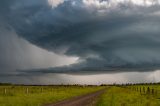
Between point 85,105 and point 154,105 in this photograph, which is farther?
point 154,105

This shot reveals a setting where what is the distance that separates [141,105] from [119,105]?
3.01 meters

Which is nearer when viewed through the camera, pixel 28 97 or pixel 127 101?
pixel 127 101

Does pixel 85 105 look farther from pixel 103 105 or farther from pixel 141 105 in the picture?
pixel 141 105

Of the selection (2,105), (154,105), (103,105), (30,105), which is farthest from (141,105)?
(2,105)

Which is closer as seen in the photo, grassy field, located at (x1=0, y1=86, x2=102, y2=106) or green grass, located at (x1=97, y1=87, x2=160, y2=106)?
green grass, located at (x1=97, y1=87, x2=160, y2=106)

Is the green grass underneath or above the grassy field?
underneath

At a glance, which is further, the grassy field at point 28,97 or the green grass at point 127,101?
the grassy field at point 28,97

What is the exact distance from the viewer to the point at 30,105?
35906 millimetres

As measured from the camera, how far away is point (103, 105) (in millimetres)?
35031

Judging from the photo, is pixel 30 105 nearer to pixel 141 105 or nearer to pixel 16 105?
pixel 16 105

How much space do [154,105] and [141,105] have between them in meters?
1.59

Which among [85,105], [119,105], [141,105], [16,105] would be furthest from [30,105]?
[141,105]

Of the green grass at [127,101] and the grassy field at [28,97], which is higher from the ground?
the grassy field at [28,97]

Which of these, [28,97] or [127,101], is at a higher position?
[28,97]
